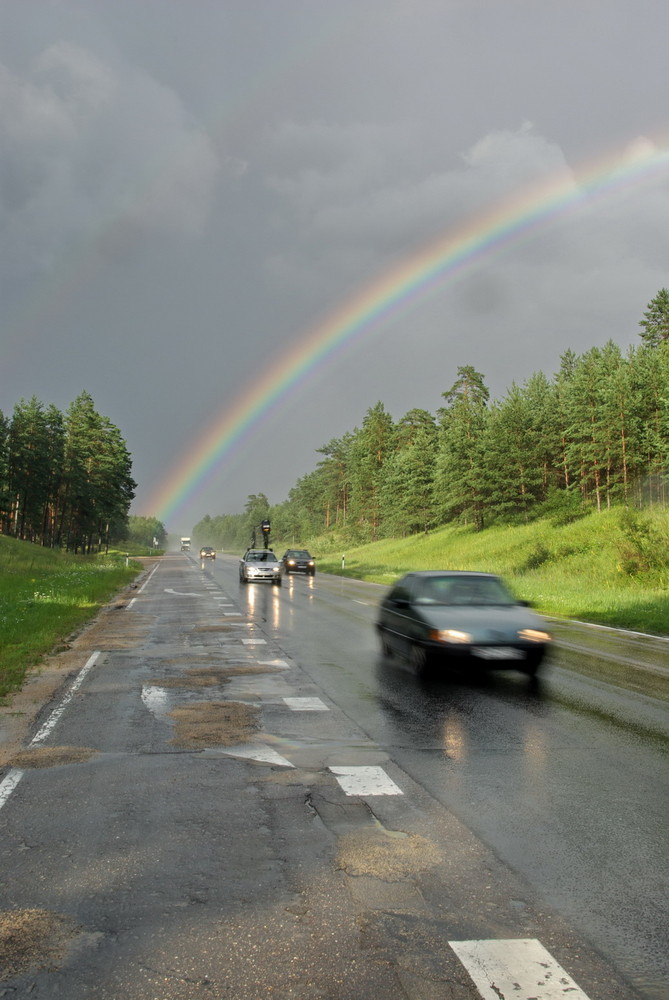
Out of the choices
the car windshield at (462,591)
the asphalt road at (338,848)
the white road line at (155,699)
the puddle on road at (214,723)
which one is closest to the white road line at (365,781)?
the asphalt road at (338,848)

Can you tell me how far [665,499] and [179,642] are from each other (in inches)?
1735

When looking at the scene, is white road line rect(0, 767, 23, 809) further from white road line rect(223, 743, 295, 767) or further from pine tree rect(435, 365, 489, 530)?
pine tree rect(435, 365, 489, 530)

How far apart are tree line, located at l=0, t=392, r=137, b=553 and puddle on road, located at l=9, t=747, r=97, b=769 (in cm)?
7118

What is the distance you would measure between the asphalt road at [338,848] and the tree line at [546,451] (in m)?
42.5

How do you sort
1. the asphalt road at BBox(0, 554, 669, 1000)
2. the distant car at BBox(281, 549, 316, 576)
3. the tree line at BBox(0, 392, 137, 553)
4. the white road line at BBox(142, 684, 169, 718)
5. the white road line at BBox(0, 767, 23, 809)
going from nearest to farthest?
the asphalt road at BBox(0, 554, 669, 1000)
the white road line at BBox(0, 767, 23, 809)
the white road line at BBox(142, 684, 169, 718)
the distant car at BBox(281, 549, 316, 576)
the tree line at BBox(0, 392, 137, 553)

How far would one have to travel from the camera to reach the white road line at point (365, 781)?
5297 millimetres

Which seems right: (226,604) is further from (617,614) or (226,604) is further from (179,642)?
(617,614)

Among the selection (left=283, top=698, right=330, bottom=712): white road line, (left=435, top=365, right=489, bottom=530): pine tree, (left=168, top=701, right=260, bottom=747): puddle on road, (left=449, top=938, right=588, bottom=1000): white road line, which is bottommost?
(left=283, top=698, right=330, bottom=712): white road line

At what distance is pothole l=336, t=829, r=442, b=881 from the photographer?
3.93 metres

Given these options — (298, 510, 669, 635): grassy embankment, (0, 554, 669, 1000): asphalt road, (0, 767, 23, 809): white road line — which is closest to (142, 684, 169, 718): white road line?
(0, 554, 669, 1000): asphalt road

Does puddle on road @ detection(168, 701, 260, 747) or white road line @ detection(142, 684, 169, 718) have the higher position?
puddle on road @ detection(168, 701, 260, 747)

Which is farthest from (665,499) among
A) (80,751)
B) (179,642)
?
(80,751)

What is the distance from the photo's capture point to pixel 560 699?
882 cm

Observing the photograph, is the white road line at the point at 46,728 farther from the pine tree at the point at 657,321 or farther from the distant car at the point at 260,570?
the pine tree at the point at 657,321
